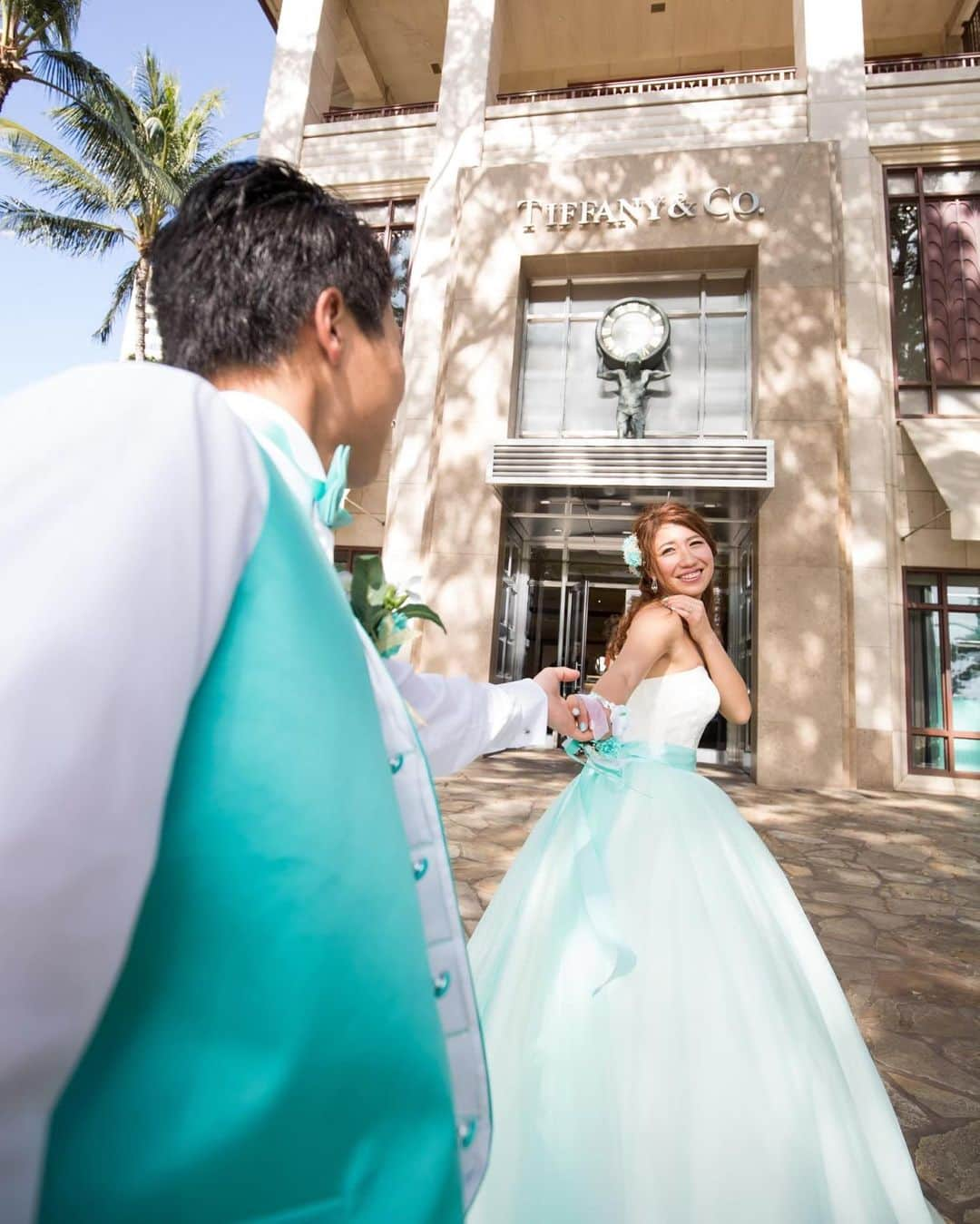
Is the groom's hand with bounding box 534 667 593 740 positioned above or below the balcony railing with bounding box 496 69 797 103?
below

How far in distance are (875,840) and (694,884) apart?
5.03m

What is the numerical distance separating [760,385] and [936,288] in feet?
9.52

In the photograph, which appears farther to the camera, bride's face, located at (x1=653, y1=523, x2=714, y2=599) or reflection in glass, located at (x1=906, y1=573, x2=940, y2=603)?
reflection in glass, located at (x1=906, y1=573, x2=940, y2=603)

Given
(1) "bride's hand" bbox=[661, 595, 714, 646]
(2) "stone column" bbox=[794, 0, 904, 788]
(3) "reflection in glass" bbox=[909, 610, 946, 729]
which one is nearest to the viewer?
(1) "bride's hand" bbox=[661, 595, 714, 646]

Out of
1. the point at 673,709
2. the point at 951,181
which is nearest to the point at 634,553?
the point at 673,709

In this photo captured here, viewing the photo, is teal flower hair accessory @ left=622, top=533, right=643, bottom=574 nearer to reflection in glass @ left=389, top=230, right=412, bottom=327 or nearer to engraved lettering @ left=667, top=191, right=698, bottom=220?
engraved lettering @ left=667, top=191, right=698, bottom=220

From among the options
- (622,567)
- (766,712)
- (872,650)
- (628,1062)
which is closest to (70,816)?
(628,1062)

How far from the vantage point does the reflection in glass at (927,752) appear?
8.68 meters

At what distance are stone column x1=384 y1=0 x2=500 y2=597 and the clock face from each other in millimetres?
2433

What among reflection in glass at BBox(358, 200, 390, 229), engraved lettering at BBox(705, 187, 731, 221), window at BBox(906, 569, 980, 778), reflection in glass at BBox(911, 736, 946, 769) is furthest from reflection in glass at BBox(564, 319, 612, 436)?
reflection in glass at BBox(911, 736, 946, 769)

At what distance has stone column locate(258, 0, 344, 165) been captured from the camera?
36.8 feet

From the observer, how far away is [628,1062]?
59.7 inches

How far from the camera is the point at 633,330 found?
32.7 feet

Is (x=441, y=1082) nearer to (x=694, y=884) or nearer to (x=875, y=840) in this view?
(x=694, y=884)
